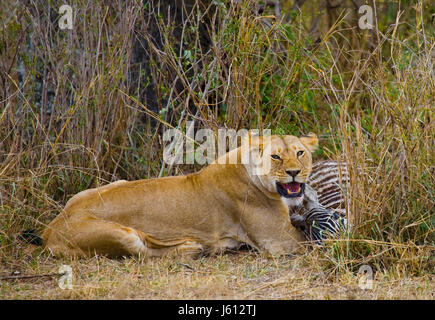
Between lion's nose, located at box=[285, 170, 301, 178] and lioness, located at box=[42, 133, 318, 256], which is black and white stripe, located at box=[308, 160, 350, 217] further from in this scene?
lion's nose, located at box=[285, 170, 301, 178]

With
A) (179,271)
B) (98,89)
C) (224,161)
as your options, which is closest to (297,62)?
(224,161)

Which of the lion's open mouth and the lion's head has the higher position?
the lion's head

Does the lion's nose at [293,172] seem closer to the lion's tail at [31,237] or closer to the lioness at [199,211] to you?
the lioness at [199,211]

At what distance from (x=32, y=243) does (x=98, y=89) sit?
147 centimetres

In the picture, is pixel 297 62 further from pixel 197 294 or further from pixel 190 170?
pixel 197 294

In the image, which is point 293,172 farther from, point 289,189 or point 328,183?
point 328,183

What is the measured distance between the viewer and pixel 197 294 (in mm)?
4223

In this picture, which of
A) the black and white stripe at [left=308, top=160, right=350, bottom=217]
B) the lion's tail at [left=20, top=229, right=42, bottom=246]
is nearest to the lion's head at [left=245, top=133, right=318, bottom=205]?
the black and white stripe at [left=308, top=160, right=350, bottom=217]

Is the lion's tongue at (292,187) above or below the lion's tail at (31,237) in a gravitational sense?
above

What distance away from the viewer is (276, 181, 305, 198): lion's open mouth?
17.1ft

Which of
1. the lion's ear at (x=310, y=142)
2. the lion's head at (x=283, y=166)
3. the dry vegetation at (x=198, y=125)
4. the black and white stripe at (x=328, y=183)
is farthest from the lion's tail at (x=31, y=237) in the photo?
the black and white stripe at (x=328, y=183)

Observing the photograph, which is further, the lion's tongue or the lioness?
the lion's tongue

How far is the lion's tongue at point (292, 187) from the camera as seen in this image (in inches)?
206

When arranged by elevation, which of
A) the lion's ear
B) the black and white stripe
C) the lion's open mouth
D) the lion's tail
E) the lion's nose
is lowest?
the lion's tail
